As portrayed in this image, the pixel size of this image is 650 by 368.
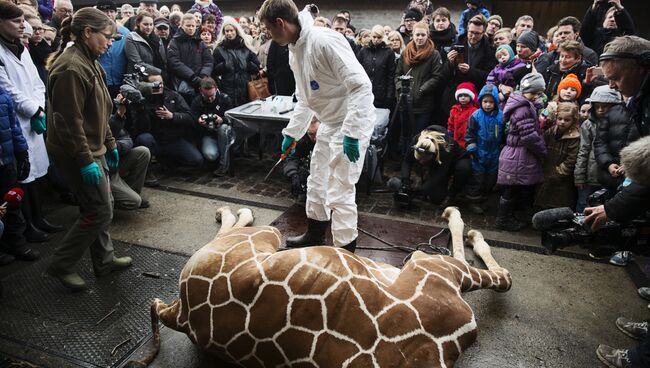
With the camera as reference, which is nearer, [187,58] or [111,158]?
[111,158]

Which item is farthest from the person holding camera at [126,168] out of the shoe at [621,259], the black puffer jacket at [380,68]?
the shoe at [621,259]

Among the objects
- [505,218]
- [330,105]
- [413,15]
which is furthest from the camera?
[413,15]

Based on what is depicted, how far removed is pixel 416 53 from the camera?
6.16 metres

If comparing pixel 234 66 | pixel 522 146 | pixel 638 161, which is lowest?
pixel 522 146

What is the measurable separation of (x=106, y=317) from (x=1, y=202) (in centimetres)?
168

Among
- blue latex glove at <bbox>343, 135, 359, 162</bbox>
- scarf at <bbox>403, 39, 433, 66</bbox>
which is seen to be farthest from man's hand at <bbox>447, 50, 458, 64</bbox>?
blue latex glove at <bbox>343, 135, 359, 162</bbox>

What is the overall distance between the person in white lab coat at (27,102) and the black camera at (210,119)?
2.12 meters

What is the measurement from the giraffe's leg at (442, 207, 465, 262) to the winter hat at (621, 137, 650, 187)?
138 cm

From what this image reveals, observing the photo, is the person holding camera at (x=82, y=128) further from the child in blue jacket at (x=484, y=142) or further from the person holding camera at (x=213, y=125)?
the child in blue jacket at (x=484, y=142)

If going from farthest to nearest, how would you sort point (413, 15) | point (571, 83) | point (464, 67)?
point (413, 15) → point (464, 67) → point (571, 83)

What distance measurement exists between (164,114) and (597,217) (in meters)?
5.27

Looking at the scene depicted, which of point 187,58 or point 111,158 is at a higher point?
point 187,58

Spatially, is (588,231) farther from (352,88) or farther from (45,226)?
(45,226)

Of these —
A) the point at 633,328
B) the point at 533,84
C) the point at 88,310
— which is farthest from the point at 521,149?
the point at 88,310
